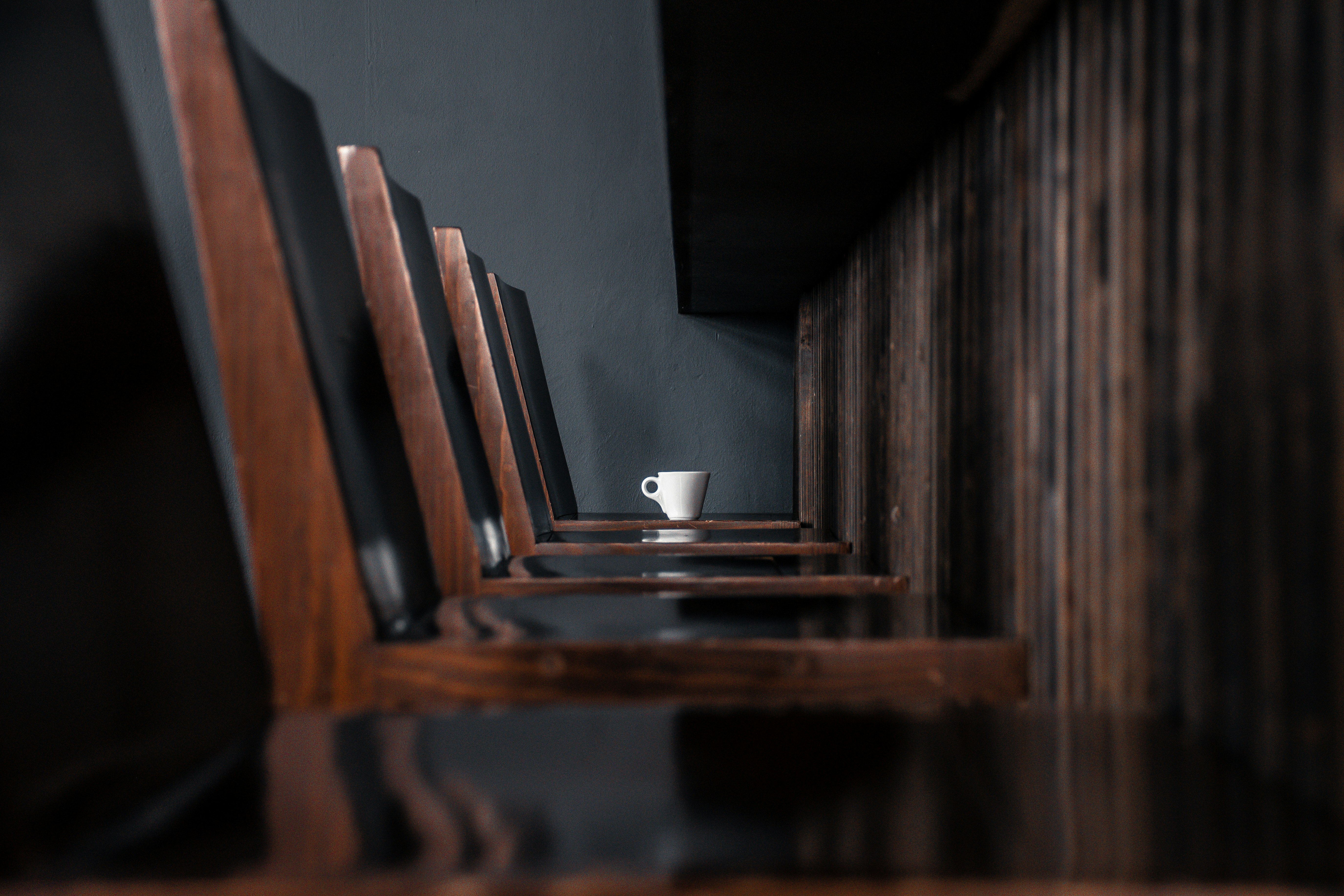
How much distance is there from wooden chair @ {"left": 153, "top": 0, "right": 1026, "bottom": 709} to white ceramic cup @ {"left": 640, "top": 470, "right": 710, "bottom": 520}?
1.03m

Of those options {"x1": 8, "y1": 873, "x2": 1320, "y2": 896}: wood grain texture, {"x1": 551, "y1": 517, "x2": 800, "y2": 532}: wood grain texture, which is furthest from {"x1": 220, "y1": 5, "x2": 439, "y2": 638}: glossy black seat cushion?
{"x1": 551, "y1": 517, "x2": 800, "y2": 532}: wood grain texture

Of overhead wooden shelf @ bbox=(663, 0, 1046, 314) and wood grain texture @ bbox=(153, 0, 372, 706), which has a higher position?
overhead wooden shelf @ bbox=(663, 0, 1046, 314)

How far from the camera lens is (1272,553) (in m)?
0.34

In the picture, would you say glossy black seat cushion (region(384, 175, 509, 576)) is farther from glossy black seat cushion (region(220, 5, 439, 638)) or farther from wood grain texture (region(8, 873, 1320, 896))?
wood grain texture (region(8, 873, 1320, 896))

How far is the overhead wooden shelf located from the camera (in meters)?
0.57

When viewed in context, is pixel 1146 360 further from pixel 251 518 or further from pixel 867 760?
pixel 251 518

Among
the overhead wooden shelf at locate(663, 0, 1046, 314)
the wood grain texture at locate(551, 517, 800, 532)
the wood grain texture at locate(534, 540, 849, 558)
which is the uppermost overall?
the overhead wooden shelf at locate(663, 0, 1046, 314)

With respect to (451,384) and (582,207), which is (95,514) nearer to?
(451,384)

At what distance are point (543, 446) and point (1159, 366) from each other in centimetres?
165

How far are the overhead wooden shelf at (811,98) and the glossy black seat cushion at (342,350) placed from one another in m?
0.28

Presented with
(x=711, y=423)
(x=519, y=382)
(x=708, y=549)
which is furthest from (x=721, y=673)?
(x=711, y=423)

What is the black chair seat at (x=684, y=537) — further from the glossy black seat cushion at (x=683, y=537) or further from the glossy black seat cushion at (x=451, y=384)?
the glossy black seat cushion at (x=451, y=384)

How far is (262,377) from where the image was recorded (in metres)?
0.59

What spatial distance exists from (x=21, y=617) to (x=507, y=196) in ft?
7.46
